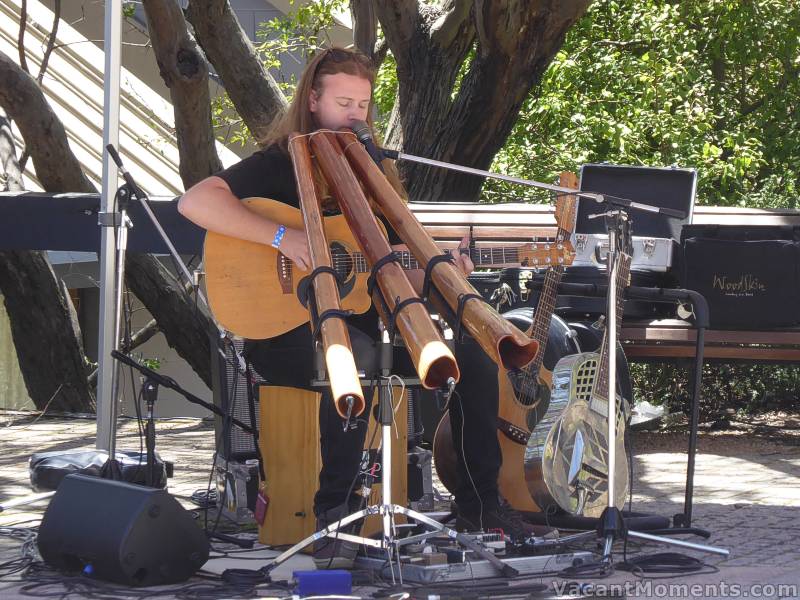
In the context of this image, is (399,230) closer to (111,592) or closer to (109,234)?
(111,592)

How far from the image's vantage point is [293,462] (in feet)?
12.9

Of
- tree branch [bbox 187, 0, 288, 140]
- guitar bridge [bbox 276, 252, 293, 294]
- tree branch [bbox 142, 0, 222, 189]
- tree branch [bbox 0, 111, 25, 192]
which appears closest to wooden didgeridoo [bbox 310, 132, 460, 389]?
guitar bridge [bbox 276, 252, 293, 294]

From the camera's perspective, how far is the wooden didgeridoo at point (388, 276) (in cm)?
285

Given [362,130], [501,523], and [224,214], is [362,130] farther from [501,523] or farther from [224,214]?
[501,523]

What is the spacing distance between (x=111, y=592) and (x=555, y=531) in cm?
130

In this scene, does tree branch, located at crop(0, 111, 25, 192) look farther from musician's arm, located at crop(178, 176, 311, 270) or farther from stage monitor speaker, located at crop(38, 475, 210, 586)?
stage monitor speaker, located at crop(38, 475, 210, 586)

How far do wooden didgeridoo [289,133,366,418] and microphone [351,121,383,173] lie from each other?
166mm

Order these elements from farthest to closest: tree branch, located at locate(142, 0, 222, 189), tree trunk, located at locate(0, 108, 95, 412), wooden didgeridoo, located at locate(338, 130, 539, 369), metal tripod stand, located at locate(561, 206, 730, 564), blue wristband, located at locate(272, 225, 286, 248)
Result: tree trunk, located at locate(0, 108, 95, 412) < tree branch, located at locate(142, 0, 222, 189) < blue wristband, located at locate(272, 225, 286, 248) < metal tripod stand, located at locate(561, 206, 730, 564) < wooden didgeridoo, located at locate(338, 130, 539, 369)

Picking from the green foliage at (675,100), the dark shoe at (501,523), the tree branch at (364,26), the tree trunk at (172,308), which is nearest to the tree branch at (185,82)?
the tree trunk at (172,308)

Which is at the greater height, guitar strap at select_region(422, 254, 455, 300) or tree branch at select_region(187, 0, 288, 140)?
tree branch at select_region(187, 0, 288, 140)

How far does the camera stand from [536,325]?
13.5 feet

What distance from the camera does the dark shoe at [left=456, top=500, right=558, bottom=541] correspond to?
11.9ft

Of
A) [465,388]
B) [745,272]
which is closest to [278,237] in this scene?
[465,388]

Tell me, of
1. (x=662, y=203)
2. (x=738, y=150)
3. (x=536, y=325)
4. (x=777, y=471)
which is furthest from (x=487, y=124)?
(x=738, y=150)
